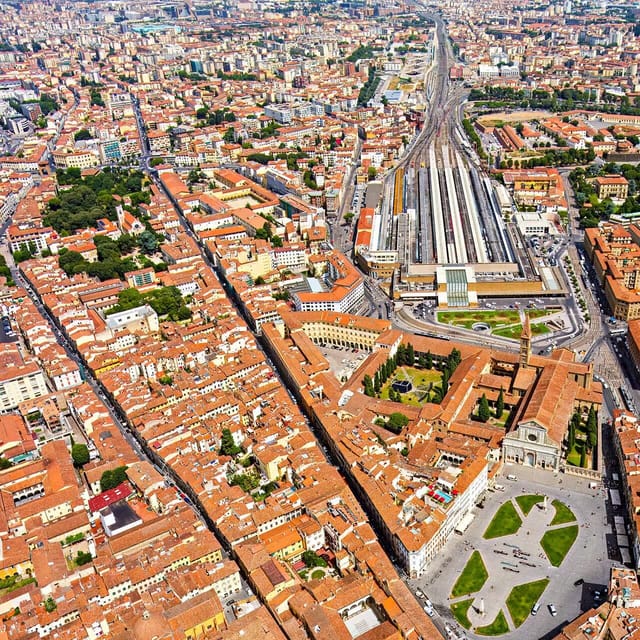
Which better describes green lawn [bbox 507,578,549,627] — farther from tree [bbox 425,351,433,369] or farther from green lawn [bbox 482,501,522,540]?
tree [bbox 425,351,433,369]

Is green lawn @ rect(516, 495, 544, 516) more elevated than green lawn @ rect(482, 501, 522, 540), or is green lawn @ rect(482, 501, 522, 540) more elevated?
green lawn @ rect(482, 501, 522, 540)

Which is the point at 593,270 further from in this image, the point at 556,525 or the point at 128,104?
the point at 128,104

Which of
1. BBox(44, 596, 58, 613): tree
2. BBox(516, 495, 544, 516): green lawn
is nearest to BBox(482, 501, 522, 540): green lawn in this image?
BBox(516, 495, 544, 516): green lawn

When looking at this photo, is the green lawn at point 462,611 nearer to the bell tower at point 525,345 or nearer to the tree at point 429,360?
the bell tower at point 525,345

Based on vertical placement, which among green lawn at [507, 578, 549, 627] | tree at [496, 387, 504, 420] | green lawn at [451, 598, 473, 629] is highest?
tree at [496, 387, 504, 420]

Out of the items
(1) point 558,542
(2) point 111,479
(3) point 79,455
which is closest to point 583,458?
(1) point 558,542

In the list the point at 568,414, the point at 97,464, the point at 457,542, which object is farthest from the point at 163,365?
the point at 568,414
